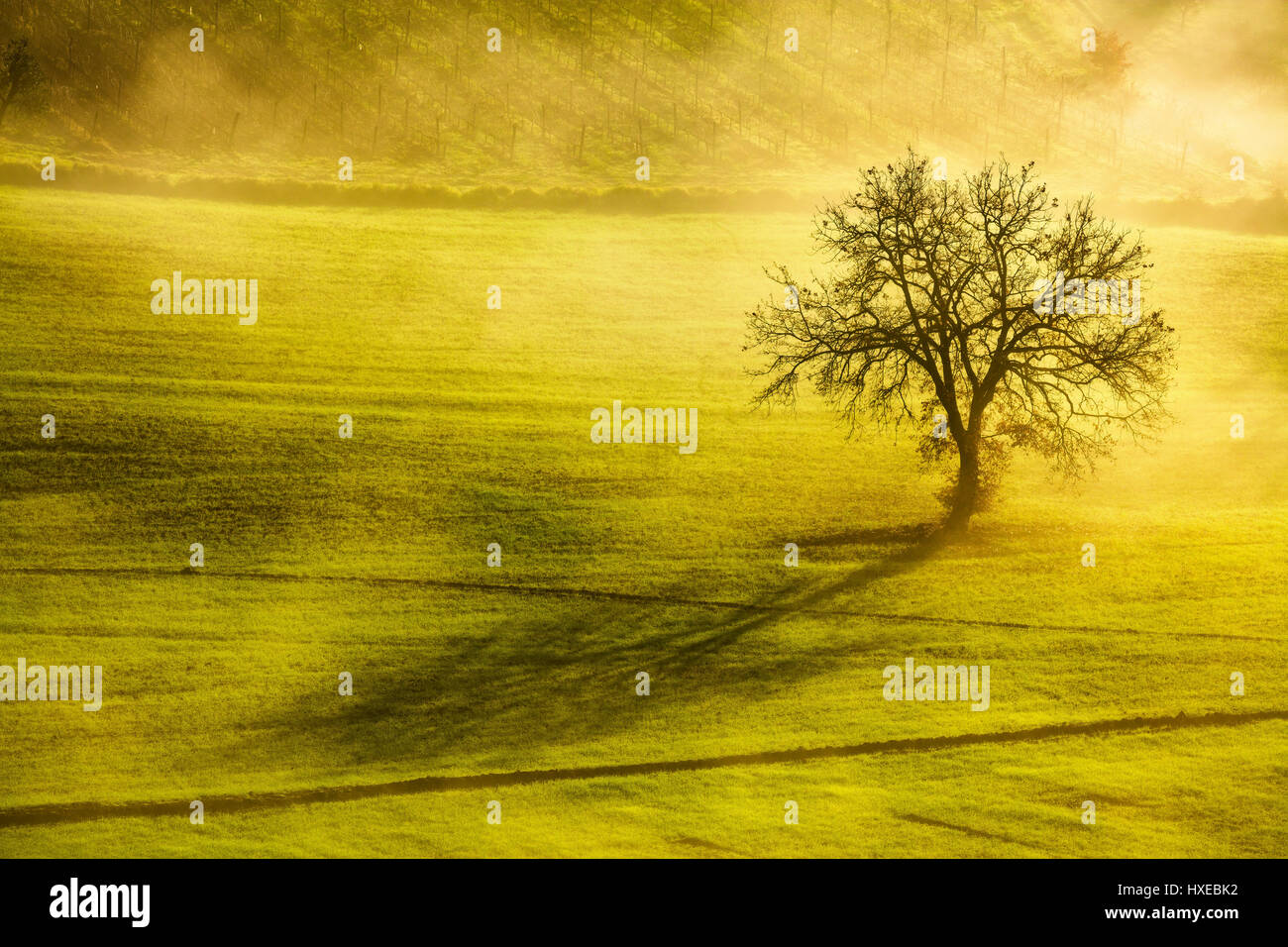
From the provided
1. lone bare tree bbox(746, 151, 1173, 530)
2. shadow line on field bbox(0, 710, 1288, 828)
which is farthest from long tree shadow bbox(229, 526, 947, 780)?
lone bare tree bbox(746, 151, 1173, 530)

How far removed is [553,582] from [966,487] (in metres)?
12.5

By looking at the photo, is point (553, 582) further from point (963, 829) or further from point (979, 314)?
point (979, 314)

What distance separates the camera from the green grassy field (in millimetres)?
25250

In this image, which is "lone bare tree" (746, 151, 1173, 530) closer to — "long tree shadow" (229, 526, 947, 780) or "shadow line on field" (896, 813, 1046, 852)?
"long tree shadow" (229, 526, 947, 780)

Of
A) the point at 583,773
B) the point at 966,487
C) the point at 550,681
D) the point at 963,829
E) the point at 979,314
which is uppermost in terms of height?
the point at 979,314

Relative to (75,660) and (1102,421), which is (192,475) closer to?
(75,660)

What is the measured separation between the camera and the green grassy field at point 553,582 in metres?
25.2

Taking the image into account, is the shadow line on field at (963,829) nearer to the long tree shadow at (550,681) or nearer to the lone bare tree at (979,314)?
the long tree shadow at (550,681)

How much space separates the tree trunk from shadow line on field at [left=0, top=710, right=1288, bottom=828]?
10.5 m

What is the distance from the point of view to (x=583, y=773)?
86.8ft

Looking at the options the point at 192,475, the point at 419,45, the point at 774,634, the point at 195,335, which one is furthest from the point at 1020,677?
the point at 419,45

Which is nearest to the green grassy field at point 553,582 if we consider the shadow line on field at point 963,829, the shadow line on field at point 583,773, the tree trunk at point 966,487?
the shadow line on field at point 963,829

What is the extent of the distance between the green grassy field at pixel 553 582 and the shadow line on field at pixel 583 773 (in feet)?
0.95

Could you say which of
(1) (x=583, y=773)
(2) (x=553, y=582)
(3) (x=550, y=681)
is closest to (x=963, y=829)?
(1) (x=583, y=773)
